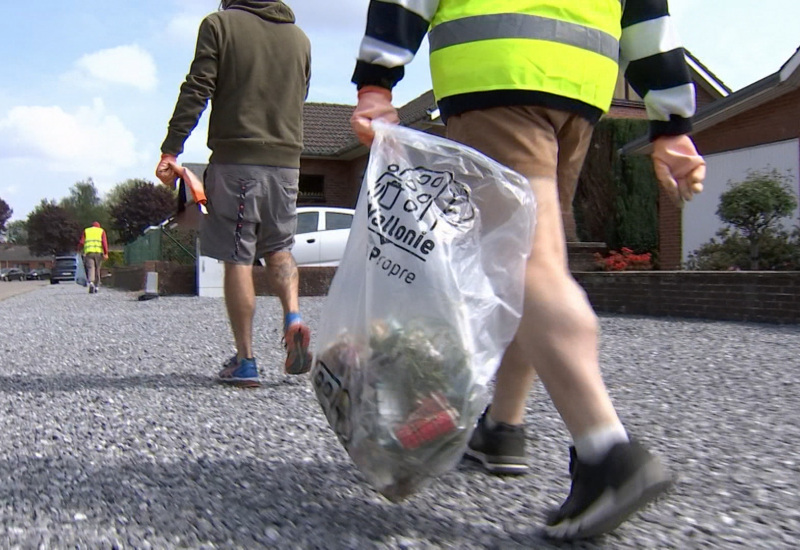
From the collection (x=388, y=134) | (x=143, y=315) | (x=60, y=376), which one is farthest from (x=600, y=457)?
(x=143, y=315)

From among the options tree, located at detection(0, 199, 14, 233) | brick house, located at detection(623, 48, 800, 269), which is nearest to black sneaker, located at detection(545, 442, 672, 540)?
brick house, located at detection(623, 48, 800, 269)

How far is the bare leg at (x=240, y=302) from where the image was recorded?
3.85 metres

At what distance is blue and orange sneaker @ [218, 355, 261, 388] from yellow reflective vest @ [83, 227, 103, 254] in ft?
56.0

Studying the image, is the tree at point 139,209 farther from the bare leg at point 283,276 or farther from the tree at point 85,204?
the bare leg at point 283,276

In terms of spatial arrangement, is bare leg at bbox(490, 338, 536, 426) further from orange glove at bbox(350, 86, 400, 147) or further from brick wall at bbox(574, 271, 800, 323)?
brick wall at bbox(574, 271, 800, 323)

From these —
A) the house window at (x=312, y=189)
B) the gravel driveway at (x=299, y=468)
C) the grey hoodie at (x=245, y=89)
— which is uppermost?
the house window at (x=312, y=189)

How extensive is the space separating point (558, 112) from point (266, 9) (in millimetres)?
2555

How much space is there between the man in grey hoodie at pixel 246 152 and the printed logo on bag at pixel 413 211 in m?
2.01

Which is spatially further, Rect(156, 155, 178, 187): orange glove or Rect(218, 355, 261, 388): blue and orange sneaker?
Rect(218, 355, 261, 388): blue and orange sneaker

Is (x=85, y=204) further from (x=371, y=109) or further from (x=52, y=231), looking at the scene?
(x=371, y=109)

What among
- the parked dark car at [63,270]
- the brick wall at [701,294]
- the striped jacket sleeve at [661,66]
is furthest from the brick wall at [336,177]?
the parked dark car at [63,270]

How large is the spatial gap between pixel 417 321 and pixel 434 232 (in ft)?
0.66

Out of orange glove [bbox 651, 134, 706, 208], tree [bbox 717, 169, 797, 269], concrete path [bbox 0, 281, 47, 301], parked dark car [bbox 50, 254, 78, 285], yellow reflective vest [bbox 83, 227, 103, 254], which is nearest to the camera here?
orange glove [bbox 651, 134, 706, 208]

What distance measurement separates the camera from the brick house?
36.6ft
